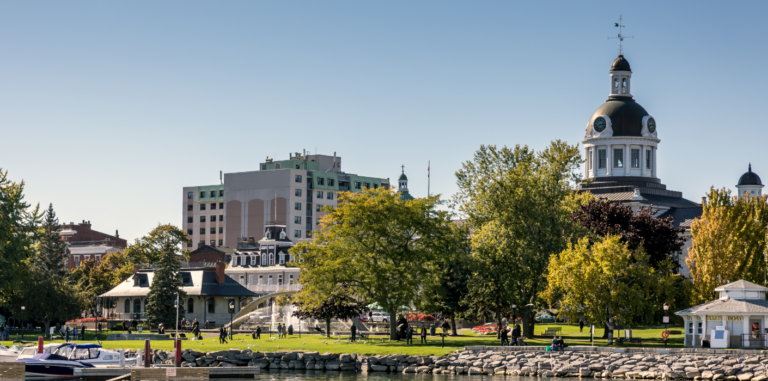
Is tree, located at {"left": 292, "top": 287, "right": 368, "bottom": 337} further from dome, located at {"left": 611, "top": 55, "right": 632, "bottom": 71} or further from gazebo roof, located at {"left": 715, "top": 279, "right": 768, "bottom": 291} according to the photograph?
dome, located at {"left": 611, "top": 55, "right": 632, "bottom": 71}

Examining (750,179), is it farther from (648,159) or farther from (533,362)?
(533,362)

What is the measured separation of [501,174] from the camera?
2657 inches

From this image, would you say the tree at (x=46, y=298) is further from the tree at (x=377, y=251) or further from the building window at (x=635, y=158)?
the building window at (x=635, y=158)

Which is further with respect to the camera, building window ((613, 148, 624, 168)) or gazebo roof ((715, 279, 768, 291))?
building window ((613, 148, 624, 168))

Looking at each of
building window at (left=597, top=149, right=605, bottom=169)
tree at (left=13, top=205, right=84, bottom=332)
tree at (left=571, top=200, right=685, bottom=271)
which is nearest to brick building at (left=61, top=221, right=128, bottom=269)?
tree at (left=13, top=205, right=84, bottom=332)

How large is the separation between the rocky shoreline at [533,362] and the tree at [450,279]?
7615 millimetres

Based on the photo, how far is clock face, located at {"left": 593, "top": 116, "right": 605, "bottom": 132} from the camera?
114 meters

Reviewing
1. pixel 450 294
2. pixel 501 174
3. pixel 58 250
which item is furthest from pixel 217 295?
pixel 501 174

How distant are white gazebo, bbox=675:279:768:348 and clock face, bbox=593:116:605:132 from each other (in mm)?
59891

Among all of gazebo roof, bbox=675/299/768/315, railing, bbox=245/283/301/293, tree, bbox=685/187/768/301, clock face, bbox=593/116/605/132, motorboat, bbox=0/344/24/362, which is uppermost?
clock face, bbox=593/116/605/132

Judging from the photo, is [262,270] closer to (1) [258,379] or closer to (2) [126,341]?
(2) [126,341]

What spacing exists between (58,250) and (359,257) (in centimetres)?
5061

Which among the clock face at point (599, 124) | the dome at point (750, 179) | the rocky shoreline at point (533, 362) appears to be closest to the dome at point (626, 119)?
the clock face at point (599, 124)

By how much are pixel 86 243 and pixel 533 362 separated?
5158 inches
